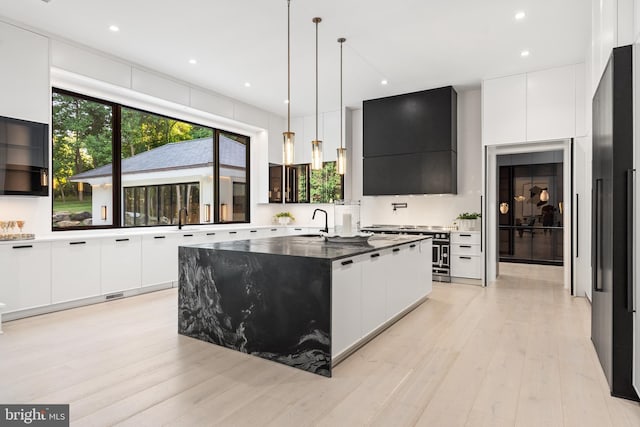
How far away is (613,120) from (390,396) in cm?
209

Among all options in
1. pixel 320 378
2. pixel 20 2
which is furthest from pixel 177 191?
pixel 320 378

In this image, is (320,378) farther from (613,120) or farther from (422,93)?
(422,93)

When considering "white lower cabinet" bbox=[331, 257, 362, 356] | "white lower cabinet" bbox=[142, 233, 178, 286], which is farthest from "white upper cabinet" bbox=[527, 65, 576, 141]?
"white lower cabinet" bbox=[142, 233, 178, 286]

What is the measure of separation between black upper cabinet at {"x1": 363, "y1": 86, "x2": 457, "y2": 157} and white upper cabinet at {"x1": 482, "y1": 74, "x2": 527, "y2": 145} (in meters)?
0.51

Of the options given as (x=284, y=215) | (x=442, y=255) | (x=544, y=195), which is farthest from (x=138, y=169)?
(x=544, y=195)

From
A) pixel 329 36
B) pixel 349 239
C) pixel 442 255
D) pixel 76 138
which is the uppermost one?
pixel 329 36

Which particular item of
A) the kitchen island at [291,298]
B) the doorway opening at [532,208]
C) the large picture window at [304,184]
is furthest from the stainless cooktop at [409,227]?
the kitchen island at [291,298]

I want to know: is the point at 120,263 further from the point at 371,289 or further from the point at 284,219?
the point at 284,219

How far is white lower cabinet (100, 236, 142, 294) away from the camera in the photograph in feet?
15.0

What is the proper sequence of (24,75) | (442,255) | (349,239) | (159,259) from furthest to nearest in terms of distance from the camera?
(442,255) < (159,259) < (24,75) < (349,239)

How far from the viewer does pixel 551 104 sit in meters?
5.29

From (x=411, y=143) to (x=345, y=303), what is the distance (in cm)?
413

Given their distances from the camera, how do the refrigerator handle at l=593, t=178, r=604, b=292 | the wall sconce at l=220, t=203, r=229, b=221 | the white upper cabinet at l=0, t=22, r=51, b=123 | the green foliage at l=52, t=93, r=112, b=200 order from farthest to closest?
1. the wall sconce at l=220, t=203, r=229, b=221
2. the green foliage at l=52, t=93, r=112, b=200
3. the white upper cabinet at l=0, t=22, r=51, b=123
4. the refrigerator handle at l=593, t=178, r=604, b=292

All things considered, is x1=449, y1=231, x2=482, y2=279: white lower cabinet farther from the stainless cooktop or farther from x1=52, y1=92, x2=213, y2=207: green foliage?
x1=52, y1=92, x2=213, y2=207: green foliage
